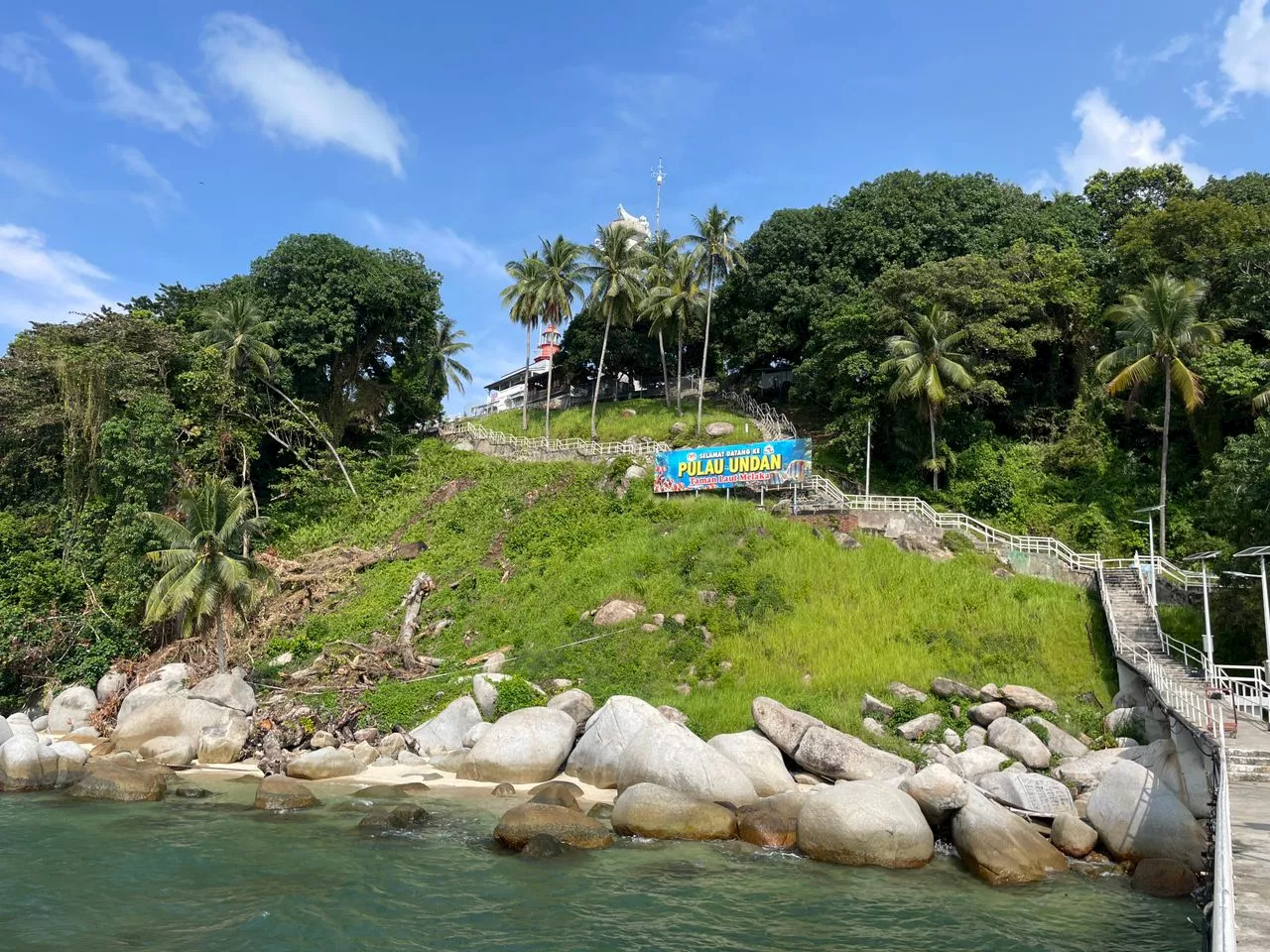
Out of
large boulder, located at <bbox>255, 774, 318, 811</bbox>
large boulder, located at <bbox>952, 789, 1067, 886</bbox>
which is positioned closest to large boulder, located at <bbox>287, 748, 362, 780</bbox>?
large boulder, located at <bbox>255, 774, 318, 811</bbox>

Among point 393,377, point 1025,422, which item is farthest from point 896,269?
point 393,377

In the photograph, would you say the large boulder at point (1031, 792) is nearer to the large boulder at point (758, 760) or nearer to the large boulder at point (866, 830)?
the large boulder at point (866, 830)

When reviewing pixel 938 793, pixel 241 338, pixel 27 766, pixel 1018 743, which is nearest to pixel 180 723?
pixel 27 766

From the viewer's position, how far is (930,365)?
121 feet

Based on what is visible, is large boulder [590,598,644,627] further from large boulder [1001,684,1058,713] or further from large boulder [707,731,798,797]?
large boulder [1001,684,1058,713]

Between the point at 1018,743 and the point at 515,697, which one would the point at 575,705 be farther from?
the point at 1018,743

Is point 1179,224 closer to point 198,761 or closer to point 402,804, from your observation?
point 402,804

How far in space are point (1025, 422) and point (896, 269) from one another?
31.9 feet

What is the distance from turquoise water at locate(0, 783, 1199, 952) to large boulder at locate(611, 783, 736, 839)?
0.48m

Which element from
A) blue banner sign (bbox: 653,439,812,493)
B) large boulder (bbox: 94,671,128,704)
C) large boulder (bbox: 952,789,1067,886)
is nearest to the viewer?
large boulder (bbox: 952,789,1067,886)

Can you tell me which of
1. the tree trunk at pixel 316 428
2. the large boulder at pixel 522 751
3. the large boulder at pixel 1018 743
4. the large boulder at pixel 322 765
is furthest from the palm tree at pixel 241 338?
the large boulder at pixel 1018 743

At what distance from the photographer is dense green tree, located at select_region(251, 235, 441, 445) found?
152 feet

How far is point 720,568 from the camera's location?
3036 centimetres

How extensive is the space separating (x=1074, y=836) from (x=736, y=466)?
2115 centimetres
